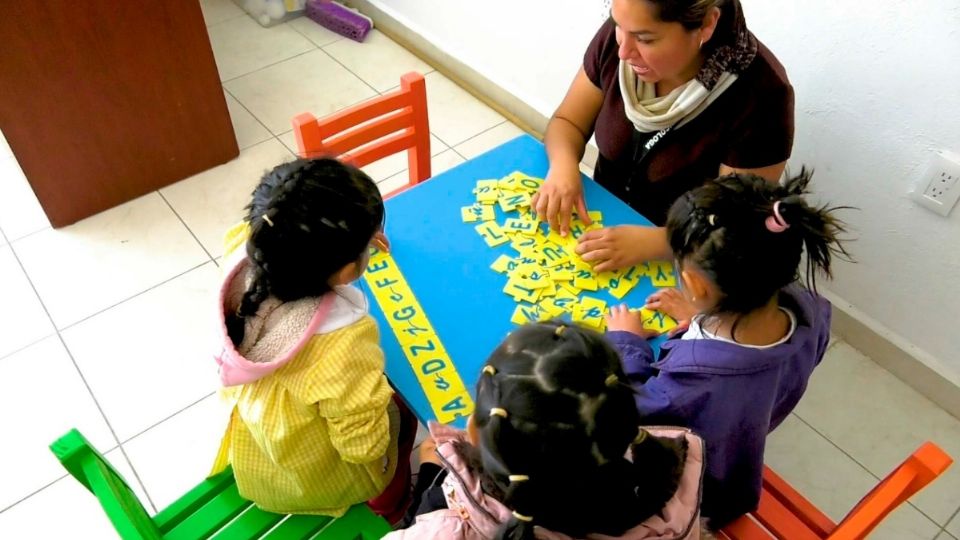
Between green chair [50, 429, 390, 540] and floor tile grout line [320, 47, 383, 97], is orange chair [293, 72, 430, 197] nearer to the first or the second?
green chair [50, 429, 390, 540]

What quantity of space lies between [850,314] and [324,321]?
168cm

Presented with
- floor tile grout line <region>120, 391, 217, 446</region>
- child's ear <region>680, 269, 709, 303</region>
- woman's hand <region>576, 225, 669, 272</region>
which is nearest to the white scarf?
woman's hand <region>576, 225, 669, 272</region>

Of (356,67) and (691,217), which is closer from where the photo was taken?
(691,217)

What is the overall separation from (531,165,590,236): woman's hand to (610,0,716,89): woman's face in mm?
262

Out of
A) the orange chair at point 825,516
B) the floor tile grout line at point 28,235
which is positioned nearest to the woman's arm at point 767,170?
the orange chair at point 825,516

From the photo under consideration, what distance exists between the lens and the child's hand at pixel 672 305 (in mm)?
1274

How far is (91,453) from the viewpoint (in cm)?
104

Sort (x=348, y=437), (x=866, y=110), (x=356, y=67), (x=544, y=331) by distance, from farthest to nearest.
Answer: (x=356, y=67) → (x=866, y=110) → (x=348, y=437) → (x=544, y=331)

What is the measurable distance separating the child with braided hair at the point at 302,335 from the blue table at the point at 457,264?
0.11 meters

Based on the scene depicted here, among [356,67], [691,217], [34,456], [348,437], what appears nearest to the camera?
[691,217]

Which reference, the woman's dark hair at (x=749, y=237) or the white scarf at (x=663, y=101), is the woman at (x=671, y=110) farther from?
the woman's dark hair at (x=749, y=237)

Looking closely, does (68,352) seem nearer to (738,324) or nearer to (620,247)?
(620,247)

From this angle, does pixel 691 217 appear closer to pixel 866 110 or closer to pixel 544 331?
pixel 544 331

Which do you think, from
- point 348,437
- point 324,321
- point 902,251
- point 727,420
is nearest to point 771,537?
point 727,420
